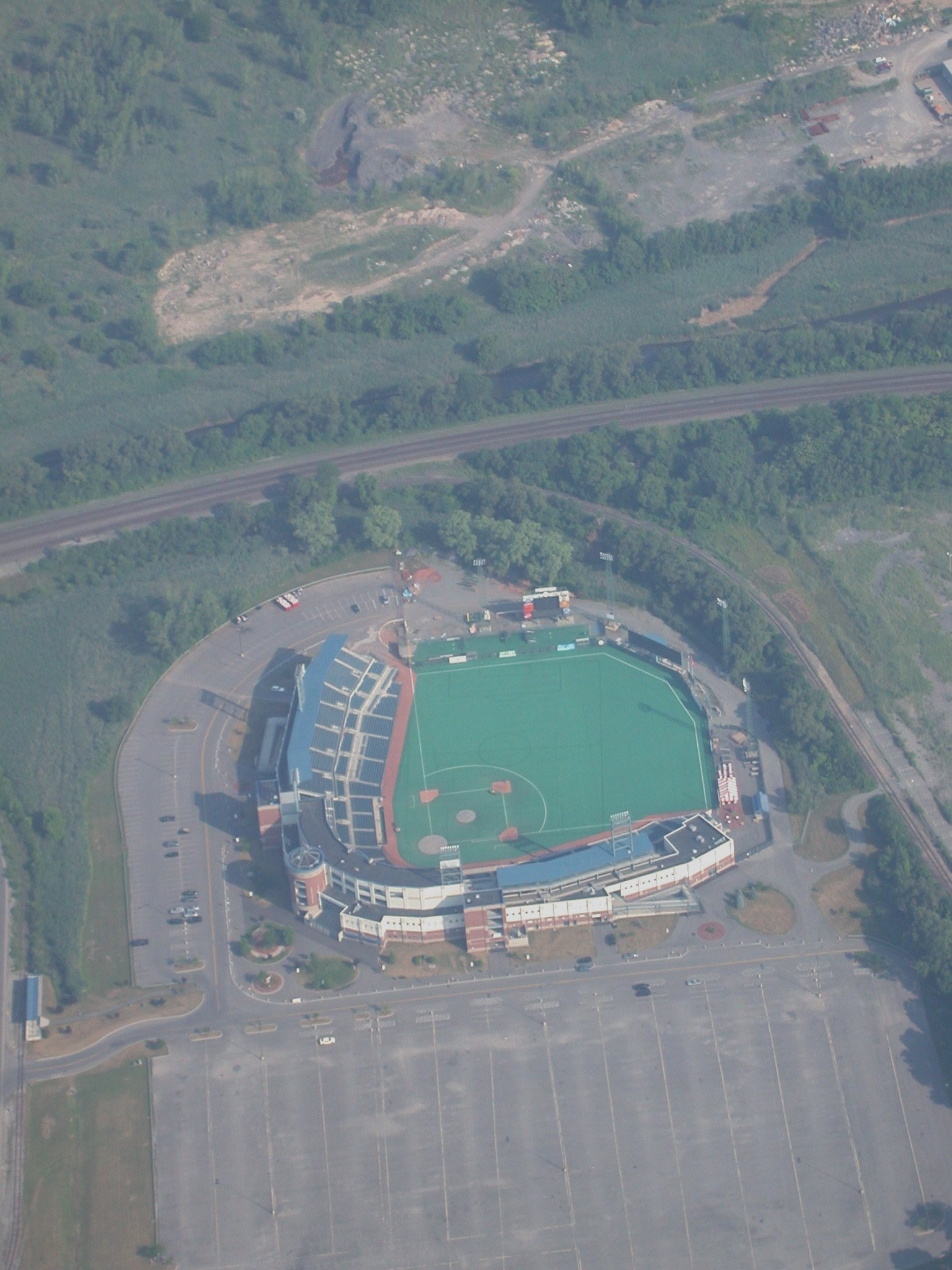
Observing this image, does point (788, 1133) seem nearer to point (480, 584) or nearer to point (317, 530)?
point (480, 584)

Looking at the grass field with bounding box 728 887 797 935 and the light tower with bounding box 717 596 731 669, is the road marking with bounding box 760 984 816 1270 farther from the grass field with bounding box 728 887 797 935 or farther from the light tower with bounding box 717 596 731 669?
the light tower with bounding box 717 596 731 669

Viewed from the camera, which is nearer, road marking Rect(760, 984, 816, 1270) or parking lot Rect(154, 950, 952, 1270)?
road marking Rect(760, 984, 816, 1270)

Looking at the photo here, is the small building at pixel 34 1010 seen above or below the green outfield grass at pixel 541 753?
below

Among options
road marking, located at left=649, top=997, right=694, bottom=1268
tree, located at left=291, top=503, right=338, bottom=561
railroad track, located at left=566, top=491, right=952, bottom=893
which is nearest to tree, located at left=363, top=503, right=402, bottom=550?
tree, located at left=291, top=503, right=338, bottom=561

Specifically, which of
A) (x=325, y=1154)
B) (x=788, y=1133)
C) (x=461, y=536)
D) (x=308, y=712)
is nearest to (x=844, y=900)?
(x=788, y=1133)

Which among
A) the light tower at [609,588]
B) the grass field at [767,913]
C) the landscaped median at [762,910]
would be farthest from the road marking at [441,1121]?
the light tower at [609,588]

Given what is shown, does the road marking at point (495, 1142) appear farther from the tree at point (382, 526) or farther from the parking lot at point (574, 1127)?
the tree at point (382, 526)

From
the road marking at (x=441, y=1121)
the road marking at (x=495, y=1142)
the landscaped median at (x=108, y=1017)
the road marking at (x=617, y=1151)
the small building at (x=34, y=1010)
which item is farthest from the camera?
the small building at (x=34, y=1010)
